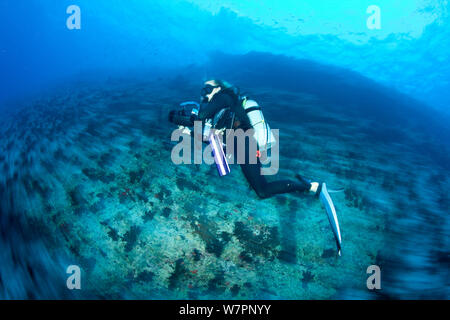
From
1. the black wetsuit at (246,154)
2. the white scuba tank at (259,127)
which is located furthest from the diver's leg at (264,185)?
the white scuba tank at (259,127)

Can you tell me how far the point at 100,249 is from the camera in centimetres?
351

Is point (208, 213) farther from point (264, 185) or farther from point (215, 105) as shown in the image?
point (215, 105)

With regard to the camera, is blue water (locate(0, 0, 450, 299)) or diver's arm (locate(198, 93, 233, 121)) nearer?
blue water (locate(0, 0, 450, 299))

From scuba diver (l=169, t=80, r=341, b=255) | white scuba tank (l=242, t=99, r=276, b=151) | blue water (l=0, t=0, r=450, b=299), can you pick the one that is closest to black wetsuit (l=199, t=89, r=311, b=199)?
scuba diver (l=169, t=80, r=341, b=255)

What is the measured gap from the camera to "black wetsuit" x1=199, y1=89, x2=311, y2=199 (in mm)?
3562

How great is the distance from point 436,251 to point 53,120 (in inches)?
450

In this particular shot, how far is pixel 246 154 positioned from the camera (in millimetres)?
3666

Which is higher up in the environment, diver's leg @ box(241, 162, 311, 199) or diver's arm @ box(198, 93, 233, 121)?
diver's arm @ box(198, 93, 233, 121)


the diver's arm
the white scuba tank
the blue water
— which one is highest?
the diver's arm

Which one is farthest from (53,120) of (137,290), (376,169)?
(376,169)

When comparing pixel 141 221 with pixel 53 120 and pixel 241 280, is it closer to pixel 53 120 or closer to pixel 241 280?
pixel 241 280

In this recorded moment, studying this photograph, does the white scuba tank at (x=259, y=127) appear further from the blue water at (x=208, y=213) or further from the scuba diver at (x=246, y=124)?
the blue water at (x=208, y=213)

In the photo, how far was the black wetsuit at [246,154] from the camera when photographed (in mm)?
3562

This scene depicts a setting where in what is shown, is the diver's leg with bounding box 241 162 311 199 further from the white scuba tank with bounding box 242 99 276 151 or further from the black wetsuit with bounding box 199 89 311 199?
the white scuba tank with bounding box 242 99 276 151
